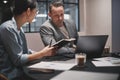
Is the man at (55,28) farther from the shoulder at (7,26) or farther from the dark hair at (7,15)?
the shoulder at (7,26)

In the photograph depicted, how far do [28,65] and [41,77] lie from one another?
47cm

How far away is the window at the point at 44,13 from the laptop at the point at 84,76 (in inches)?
156

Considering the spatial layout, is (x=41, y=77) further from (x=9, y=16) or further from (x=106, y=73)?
(x=9, y=16)

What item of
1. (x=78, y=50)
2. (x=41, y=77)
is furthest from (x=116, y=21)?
(x=41, y=77)

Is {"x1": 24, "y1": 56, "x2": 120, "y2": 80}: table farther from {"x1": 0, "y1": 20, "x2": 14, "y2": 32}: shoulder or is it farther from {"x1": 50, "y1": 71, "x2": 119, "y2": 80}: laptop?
{"x1": 0, "y1": 20, "x2": 14, "y2": 32}: shoulder

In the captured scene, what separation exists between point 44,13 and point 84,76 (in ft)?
14.6

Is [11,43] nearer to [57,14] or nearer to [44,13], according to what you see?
[57,14]

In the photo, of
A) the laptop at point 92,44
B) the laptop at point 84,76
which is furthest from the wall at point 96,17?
the laptop at point 84,76

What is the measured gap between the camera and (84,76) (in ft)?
4.76

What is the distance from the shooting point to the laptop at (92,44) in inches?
85.4

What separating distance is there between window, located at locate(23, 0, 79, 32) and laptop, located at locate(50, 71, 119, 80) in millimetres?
3966

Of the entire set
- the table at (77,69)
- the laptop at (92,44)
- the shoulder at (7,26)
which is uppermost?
the shoulder at (7,26)

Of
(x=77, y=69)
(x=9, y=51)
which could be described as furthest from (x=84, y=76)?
(x=9, y=51)

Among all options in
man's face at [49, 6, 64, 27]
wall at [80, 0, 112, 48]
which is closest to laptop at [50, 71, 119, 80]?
man's face at [49, 6, 64, 27]
